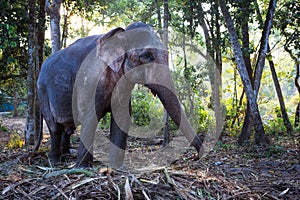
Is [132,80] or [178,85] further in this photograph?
[178,85]

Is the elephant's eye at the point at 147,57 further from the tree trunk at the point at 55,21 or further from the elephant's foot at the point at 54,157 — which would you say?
the tree trunk at the point at 55,21

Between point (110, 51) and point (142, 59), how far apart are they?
0.34m

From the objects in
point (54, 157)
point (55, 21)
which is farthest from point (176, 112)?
point (55, 21)

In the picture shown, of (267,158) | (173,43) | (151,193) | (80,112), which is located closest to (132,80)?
(80,112)

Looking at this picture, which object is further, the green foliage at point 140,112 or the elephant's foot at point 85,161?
the green foliage at point 140,112

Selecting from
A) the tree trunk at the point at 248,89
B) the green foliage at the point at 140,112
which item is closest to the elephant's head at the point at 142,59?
the tree trunk at the point at 248,89

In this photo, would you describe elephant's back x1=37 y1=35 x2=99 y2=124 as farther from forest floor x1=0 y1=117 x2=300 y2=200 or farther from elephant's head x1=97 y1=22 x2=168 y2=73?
forest floor x1=0 y1=117 x2=300 y2=200

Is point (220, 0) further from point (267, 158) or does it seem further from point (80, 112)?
point (80, 112)

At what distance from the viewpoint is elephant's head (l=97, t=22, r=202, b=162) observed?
133 inches

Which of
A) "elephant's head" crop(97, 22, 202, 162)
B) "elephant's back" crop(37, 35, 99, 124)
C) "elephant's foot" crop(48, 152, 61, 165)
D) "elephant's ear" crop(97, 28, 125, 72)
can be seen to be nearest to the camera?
"elephant's head" crop(97, 22, 202, 162)

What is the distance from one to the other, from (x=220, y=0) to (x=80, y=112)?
3.55 m

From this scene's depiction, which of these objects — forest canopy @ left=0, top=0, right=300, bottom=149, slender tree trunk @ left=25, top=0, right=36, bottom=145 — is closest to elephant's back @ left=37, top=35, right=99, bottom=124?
forest canopy @ left=0, top=0, right=300, bottom=149

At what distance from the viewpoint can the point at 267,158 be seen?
5.30 meters

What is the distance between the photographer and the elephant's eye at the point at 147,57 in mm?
3463
